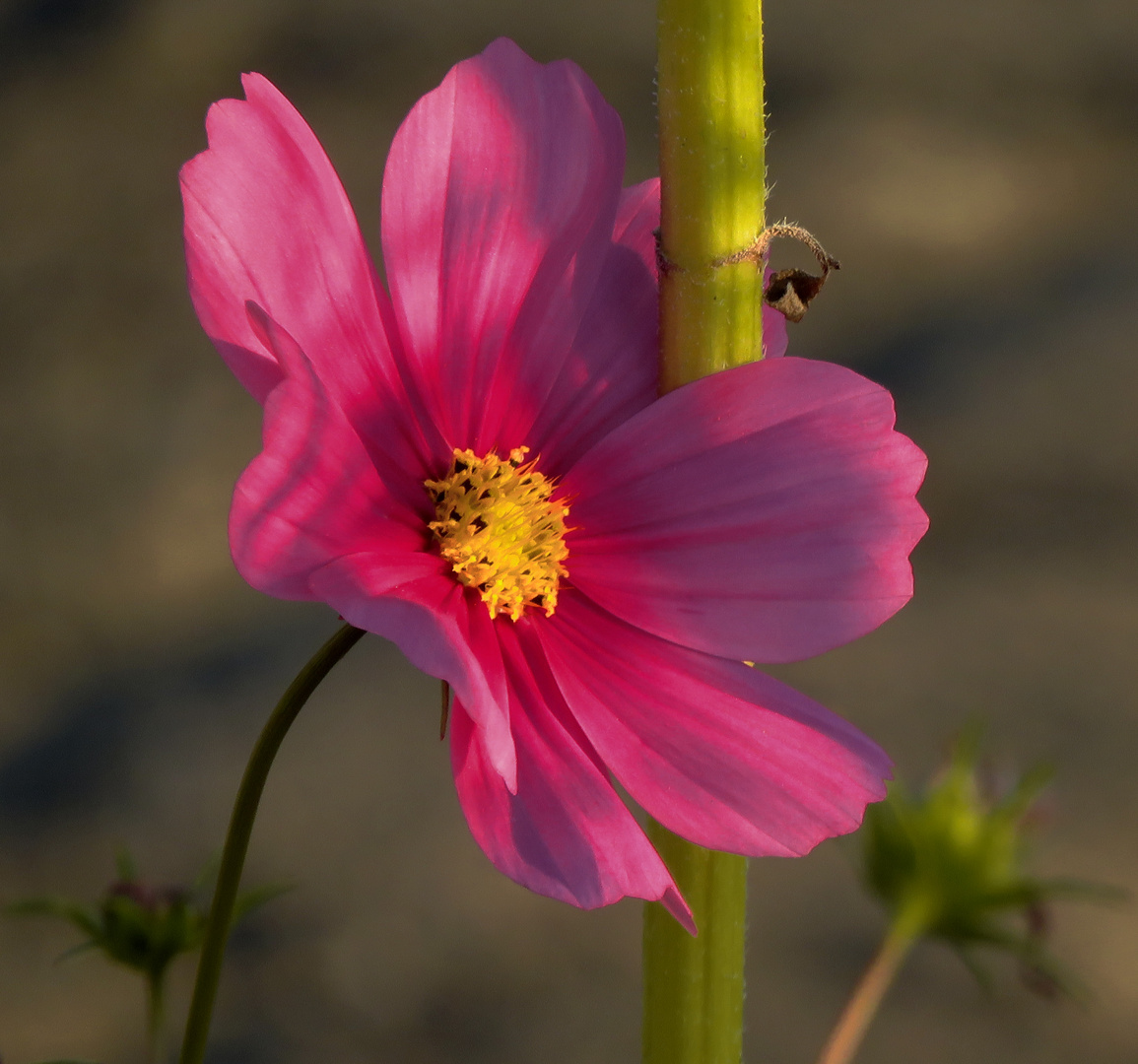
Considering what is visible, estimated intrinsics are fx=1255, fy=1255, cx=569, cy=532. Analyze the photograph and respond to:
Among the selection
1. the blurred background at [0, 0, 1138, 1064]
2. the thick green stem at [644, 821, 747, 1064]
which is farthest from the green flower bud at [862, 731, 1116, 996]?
the blurred background at [0, 0, 1138, 1064]

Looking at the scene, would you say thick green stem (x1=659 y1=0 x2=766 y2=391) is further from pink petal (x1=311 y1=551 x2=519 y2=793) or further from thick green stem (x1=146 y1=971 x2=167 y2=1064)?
thick green stem (x1=146 y1=971 x2=167 y2=1064)

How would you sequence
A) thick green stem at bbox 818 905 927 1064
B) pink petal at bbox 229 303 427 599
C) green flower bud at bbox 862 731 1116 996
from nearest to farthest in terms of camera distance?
1. pink petal at bbox 229 303 427 599
2. thick green stem at bbox 818 905 927 1064
3. green flower bud at bbox 862 731 1116 996

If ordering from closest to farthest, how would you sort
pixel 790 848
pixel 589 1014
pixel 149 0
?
pixel 790 848 → pixel 589 1014 → pixel 149 0

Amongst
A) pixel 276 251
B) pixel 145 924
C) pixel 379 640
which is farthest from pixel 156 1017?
pixel 379 640

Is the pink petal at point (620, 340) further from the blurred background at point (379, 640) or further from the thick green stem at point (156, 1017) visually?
the blurred background at point (379, 640)

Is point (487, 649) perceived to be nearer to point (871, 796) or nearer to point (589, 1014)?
point (871, 796)

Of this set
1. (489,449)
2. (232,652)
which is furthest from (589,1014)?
(489,449)
